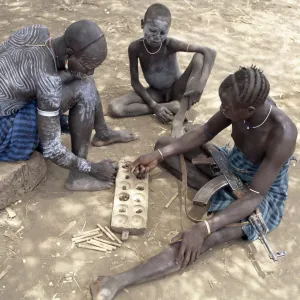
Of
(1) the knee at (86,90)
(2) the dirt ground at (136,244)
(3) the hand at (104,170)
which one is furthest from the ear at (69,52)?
(2) the dirt ground at (136,244)

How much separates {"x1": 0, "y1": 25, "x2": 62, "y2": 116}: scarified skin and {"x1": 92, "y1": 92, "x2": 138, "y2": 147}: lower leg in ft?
3.03

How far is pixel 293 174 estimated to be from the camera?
12.8ft

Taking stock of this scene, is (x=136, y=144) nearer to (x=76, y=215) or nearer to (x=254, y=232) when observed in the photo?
(x=76, y=215)

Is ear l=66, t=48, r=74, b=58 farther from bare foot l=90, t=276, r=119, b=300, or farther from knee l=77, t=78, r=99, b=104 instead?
bare foot l=90, t=276, r=119, b=300

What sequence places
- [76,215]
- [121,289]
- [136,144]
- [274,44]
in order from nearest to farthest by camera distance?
1. [121,289]
2. [76,215]
3. [136,144]
4. [274,44]

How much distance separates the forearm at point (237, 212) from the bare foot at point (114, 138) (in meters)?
1.49

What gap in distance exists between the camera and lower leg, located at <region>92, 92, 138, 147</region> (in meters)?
3.93

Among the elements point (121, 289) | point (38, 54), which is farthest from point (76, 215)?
point (38, 54)

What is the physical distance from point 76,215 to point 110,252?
0.47 meters

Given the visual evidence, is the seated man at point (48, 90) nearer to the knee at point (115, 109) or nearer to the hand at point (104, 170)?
the hand at point (104, 170)

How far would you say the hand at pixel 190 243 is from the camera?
2871 millimetres

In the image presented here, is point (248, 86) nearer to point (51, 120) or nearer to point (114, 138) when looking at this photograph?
point (51, 120)

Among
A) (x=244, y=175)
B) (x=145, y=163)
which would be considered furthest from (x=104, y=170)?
(x=244, y=175)

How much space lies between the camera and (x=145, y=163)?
3504 mm
